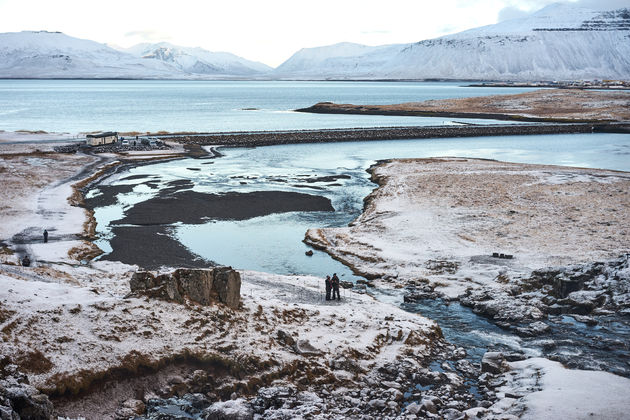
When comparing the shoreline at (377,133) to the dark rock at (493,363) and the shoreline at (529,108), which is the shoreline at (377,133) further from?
the dark rock at (493,363)

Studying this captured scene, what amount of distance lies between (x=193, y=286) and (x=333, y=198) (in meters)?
29.6

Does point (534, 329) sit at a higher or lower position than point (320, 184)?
lower

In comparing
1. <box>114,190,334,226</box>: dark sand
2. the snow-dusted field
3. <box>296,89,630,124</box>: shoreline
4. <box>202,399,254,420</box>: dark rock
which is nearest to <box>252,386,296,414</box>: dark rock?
the snow-dusted field

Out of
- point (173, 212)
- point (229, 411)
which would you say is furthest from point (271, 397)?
point (173, 212)

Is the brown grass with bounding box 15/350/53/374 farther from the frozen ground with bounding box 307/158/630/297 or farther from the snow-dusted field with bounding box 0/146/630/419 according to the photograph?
the frozen ground with bounding box 307/158/630/297

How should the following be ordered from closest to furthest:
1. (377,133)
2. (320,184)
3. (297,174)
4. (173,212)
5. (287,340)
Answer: (287,340) < (173,212) < (320,184) < (297,174) < (377,133)

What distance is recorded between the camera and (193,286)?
22.0 meters

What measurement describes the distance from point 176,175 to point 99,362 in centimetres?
4481

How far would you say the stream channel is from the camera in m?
22.5

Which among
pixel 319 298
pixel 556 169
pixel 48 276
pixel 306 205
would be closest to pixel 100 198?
pixel 306 205

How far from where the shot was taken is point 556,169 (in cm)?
6319

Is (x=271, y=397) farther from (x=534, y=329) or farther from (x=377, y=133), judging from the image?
(x=377, y=133)

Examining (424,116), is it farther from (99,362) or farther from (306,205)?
(99,362)

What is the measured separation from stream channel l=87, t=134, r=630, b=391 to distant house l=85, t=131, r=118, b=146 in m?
16.3
